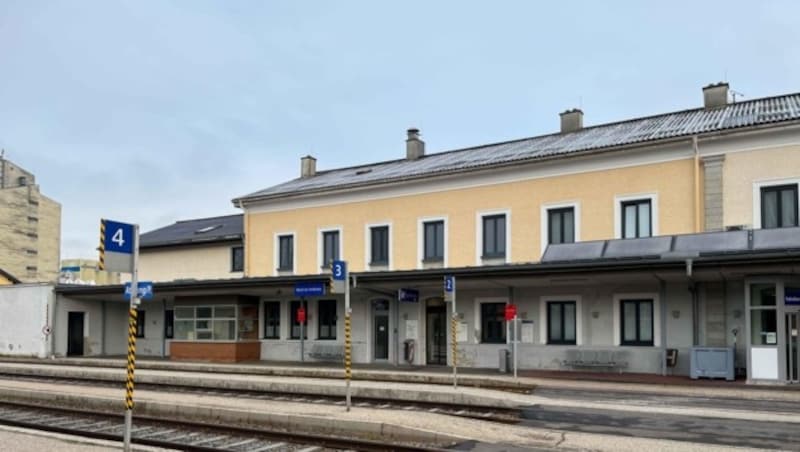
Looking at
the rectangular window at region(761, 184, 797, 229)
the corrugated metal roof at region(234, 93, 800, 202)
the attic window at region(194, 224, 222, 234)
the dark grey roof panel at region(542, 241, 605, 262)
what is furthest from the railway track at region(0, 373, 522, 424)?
the attic window at region(194, 224, 222, 234)

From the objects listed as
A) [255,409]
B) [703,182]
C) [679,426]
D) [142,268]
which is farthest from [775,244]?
[142,268]

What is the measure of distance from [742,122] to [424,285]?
36.9ft

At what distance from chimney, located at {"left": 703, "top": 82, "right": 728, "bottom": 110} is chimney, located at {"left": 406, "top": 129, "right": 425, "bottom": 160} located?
503 inches

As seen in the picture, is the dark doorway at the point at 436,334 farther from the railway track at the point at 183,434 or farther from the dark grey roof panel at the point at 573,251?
the railway track at the point at 183,434

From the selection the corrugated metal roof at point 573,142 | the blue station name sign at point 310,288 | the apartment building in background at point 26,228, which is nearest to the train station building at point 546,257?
the corrugated metal roof at point 573,142

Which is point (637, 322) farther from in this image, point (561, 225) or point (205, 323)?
point (205, 323)

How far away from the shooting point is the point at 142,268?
39438 mm

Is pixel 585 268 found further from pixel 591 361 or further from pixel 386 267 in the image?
pixel 386 267

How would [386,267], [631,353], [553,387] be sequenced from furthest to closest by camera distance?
[386,267] < [631,353] < [553,387]

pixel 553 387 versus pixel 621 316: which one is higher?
pixel 621 316

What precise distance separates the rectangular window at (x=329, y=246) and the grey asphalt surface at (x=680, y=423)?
51.7 ft

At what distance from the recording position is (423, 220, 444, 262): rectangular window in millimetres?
28078

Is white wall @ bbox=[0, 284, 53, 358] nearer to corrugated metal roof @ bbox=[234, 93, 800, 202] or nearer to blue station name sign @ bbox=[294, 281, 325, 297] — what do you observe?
corrugated metal roof @ bbox=[234, 93, 800, 202]

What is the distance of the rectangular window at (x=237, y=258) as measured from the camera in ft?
117
